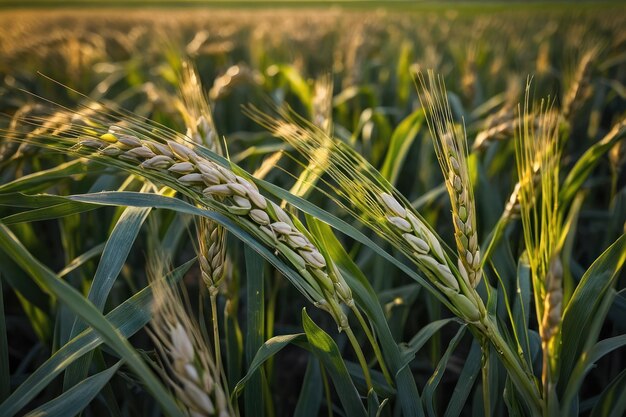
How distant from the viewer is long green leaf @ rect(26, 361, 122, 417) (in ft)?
2.98

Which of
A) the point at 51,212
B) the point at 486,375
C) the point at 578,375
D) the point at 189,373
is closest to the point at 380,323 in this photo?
the point at 486,375

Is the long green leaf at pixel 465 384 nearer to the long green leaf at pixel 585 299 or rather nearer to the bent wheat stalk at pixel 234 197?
the long green leaf at pixel 585 299

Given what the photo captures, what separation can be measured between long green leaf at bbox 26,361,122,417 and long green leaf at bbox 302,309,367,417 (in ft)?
1.27

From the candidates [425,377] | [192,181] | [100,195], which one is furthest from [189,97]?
[425,377]

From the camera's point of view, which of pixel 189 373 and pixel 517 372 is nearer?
pixel 189 373

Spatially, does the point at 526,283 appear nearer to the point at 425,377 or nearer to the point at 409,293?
the point at 409,293

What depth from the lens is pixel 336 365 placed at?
1063mm

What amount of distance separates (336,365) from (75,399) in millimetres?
514

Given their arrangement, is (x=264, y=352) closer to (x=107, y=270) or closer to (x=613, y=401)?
(x=107, y=270)

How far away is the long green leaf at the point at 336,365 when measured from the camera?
104cm

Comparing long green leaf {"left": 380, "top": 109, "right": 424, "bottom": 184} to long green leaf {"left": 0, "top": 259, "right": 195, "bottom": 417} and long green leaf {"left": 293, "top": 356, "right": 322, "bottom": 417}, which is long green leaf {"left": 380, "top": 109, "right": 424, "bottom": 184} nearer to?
long green leaf {"left": 293, "top": 356, "right": 322, "bottom": 417}

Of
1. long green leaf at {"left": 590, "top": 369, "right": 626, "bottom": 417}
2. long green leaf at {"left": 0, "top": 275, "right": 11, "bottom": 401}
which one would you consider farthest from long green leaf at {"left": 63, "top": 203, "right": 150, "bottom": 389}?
long green leaf at {"left": 590, "top": 369, "right": 626, "bottom": 417}

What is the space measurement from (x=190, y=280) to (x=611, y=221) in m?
1.77

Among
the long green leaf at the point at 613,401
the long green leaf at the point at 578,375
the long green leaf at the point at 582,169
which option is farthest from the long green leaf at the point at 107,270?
the long green leaf at the point at 582,169
